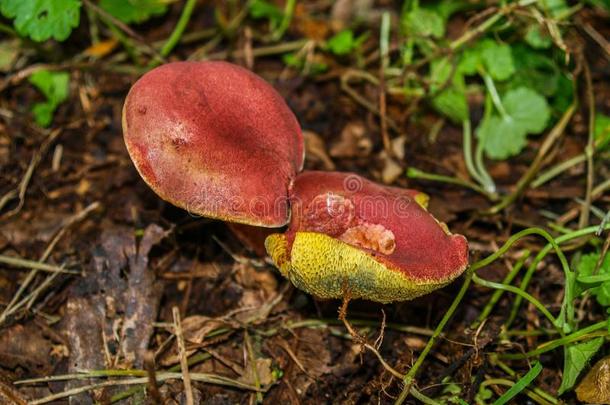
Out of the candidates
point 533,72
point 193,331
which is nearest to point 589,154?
point 533,72

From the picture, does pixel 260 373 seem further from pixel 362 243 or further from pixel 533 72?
pixel 533 72

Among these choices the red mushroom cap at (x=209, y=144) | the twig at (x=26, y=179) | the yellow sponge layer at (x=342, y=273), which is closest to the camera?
the yellow sponge layer at (x=342, y=273)

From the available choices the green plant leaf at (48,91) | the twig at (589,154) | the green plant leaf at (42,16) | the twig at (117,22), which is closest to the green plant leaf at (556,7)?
the twig at (589,154)

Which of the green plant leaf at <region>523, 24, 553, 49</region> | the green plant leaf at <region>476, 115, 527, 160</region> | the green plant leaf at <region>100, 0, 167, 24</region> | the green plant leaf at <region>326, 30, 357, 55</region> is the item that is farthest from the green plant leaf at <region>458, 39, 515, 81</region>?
the green plant leaf at <region>100, 0, 167, 24</region>

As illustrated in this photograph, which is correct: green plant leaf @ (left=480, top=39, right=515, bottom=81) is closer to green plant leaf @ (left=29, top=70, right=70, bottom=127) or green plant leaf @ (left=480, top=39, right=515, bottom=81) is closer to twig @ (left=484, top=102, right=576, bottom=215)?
twig @ (left=484, top=102, right=576, bottom=215)

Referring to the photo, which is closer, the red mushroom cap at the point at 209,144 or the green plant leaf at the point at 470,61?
the red mushroom cap at the point at 209,144

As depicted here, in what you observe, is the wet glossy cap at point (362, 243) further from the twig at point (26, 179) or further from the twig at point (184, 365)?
the twig at point (26, 179)
